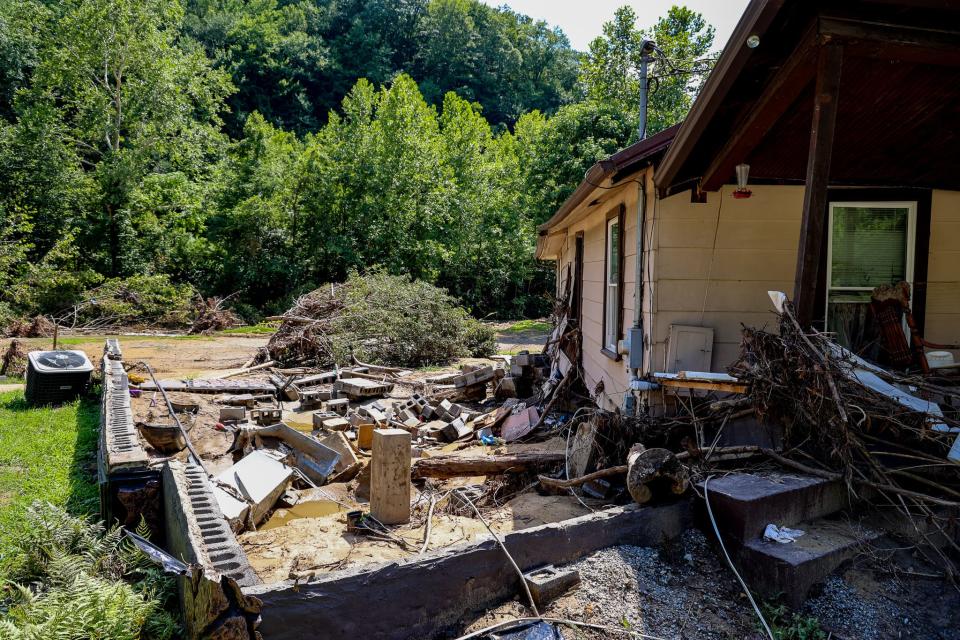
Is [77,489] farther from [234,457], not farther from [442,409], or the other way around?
[442,409]

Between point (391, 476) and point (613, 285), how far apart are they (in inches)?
164

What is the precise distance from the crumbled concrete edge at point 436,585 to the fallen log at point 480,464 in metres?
1.99

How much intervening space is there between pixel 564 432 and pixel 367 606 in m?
4.56

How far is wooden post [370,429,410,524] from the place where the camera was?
4.90 meters

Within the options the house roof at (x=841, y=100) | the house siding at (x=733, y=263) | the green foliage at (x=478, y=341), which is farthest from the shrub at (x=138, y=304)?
the house roof at (x=841, y=100)

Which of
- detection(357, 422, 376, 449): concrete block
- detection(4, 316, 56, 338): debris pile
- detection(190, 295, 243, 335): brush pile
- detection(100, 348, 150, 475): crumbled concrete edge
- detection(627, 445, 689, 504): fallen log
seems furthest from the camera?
detection(190, 295, 243, 335): brush pile

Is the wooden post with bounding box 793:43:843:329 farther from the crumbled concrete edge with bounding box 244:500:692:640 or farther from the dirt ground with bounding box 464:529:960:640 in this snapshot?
the crumbled concrete edge with bounding box 244:500:692:640

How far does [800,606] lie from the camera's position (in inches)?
140

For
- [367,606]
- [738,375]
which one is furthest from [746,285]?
[367,606]

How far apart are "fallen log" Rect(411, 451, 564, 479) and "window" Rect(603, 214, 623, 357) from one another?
5.64 feet

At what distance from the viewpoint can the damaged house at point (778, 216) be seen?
15.3ft

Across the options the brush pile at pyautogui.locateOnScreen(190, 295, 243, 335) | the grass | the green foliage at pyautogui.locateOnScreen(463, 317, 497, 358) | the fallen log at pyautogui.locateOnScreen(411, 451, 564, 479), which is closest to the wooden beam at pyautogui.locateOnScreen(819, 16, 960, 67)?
the fallen log at pyautogui.locateOnScreen(411, 451, 564, 479)

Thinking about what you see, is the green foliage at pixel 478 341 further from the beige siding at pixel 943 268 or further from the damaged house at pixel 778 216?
the beige siding at pixel 943 268

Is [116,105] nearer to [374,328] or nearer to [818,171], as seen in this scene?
[374,328]
